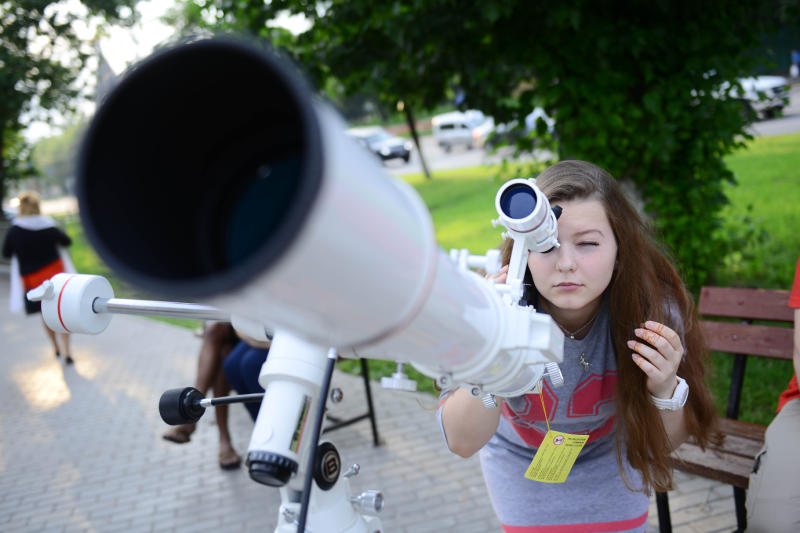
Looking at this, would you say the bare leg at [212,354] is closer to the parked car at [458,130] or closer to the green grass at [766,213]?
the green grass at [766,213]

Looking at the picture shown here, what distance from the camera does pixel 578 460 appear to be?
1.87 m

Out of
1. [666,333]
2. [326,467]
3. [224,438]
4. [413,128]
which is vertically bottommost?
[224,438]

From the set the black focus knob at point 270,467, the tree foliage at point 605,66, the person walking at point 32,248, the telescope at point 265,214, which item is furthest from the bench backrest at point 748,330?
the person walking at point 32,248

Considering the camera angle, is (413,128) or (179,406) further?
(413,128)

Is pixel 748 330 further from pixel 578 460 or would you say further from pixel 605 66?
pixel 605 66

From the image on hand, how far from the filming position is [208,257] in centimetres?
62

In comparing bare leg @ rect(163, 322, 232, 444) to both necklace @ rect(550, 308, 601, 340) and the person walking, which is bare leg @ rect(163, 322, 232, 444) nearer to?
necklace @ rect(550, 308, 601, 340)

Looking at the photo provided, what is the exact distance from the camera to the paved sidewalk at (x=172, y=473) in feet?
11.5

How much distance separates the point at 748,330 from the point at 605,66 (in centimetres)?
215

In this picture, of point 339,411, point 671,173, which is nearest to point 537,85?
point 671,173

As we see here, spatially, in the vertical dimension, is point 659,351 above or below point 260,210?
below

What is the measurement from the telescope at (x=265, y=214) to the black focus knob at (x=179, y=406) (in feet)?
2.02

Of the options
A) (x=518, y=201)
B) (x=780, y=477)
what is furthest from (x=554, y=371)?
(x=780, y=477)

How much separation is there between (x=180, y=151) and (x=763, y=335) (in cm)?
317
